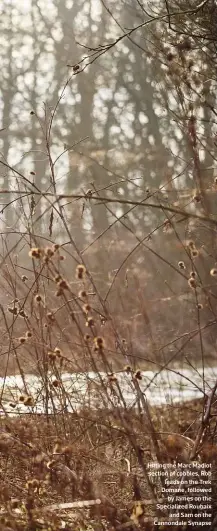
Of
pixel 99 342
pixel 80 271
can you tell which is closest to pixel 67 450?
pixel 99 342

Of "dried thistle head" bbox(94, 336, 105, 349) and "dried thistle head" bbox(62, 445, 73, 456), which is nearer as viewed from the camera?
"dried thistle head" bbox(94, 336, 105, 349)

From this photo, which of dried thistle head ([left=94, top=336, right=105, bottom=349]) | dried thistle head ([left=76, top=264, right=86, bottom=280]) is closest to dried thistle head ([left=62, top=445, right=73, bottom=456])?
dried thistle head ([left=94, top=336, right=105, bottom=349])

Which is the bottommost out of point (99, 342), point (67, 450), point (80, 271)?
point (67, 450)

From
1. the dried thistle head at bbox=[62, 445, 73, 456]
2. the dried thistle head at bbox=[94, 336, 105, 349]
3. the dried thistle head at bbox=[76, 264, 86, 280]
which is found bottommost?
the dried thistle head at bbox=[62, 445, 73, 456]

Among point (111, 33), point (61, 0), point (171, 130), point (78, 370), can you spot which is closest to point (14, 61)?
point (61, 0)

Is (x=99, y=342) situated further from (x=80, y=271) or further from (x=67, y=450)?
(x=67, y=450)

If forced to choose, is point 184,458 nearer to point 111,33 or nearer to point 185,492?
point 185,492

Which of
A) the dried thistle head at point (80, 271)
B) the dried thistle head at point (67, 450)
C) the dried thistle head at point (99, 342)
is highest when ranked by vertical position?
the dried thistle head at point (80, 271)

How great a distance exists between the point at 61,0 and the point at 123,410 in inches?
661

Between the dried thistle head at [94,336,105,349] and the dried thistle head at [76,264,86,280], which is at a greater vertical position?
the dried thistle head at [76,264,86,280]

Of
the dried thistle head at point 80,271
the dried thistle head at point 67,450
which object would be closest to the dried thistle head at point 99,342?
the dried thistle head at point 80,271

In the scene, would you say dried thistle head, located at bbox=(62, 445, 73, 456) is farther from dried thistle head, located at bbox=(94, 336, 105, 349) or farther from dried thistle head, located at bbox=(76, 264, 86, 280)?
dried thistle head, located at bbox=(76, 264, 86, 280)

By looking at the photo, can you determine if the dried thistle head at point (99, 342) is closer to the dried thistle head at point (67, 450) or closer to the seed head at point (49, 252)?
the seed head at point (49, 252)

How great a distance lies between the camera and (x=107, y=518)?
3.14 m
